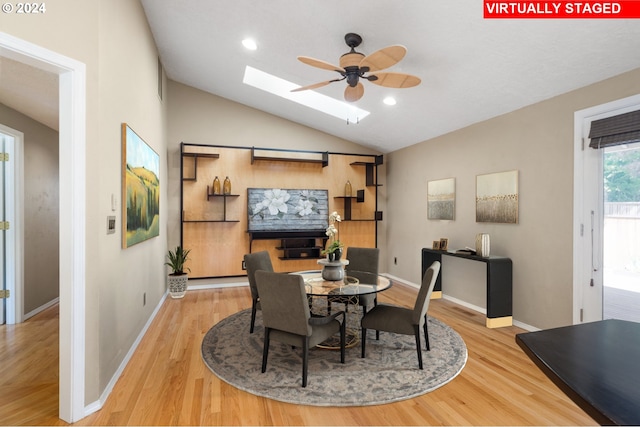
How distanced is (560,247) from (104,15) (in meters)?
4.61

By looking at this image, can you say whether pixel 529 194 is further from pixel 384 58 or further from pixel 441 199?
pixel 384 58

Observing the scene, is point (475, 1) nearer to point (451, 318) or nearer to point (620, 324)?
point (620, 324)

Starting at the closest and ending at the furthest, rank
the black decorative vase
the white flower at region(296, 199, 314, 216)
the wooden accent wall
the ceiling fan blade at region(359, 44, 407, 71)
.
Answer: the ceiling fan blade at region(359, 44, 407, 71) < the black decorative vase < the wooden accent wall < the white flower at region(296, 199, 314, 216)

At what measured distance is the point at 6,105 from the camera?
3.50 m

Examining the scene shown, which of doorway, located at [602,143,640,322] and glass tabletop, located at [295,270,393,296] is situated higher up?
doorway, located at [602,143,640,322]

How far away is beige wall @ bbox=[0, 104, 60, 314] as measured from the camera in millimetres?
3869

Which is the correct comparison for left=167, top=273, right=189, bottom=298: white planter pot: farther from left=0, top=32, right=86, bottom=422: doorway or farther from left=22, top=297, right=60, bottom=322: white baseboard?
left=0, top=32, right=86, bottom=422: doorway

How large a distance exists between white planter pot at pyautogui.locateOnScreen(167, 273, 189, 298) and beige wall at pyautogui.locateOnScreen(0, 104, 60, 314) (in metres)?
1.54

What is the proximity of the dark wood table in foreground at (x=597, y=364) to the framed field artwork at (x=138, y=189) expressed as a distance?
3005 millimetres

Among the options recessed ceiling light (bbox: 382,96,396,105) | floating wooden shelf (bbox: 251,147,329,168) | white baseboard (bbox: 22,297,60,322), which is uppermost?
recessed ceiling light (bbox: 382,96,396,105)

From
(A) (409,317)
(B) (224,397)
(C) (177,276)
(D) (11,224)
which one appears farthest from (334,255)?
(D) (11,224)

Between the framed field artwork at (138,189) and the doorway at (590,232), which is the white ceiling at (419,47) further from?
the framed field artwork at (138,189)

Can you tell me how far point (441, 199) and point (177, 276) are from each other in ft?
14.4

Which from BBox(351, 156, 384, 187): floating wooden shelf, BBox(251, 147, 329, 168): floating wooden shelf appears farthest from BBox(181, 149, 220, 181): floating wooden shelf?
BBox(351, 156, 384, 187): floating wooden shelf
